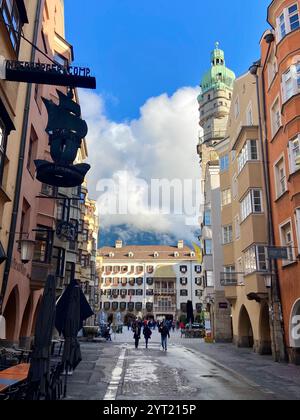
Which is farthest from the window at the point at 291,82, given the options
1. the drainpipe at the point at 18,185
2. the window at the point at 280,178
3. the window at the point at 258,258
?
the drainpipe at the point at 18,185

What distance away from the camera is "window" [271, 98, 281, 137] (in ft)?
70.7

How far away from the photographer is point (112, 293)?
103250 mm

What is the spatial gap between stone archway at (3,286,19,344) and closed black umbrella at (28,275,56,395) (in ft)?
26.5

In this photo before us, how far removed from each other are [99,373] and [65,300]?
3238 mm

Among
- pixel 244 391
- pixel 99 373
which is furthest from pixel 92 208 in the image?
pixel 244 391

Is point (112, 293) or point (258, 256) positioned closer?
point (258, 256)

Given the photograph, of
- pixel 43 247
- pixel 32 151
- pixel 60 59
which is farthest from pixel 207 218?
pixel 32 151

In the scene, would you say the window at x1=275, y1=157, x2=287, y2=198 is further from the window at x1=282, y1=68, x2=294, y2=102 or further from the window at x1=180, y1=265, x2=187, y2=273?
the window at x1=180, y1=265, x2=187, y2=273

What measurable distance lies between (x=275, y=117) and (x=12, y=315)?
1657 centimetres

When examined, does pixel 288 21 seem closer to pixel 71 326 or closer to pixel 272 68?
pixel 272 68

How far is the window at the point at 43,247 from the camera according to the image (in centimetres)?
2061

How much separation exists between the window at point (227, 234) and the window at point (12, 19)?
23.1 metres

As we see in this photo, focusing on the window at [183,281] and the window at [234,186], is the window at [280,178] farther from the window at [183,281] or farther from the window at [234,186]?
the window at [183,281]
